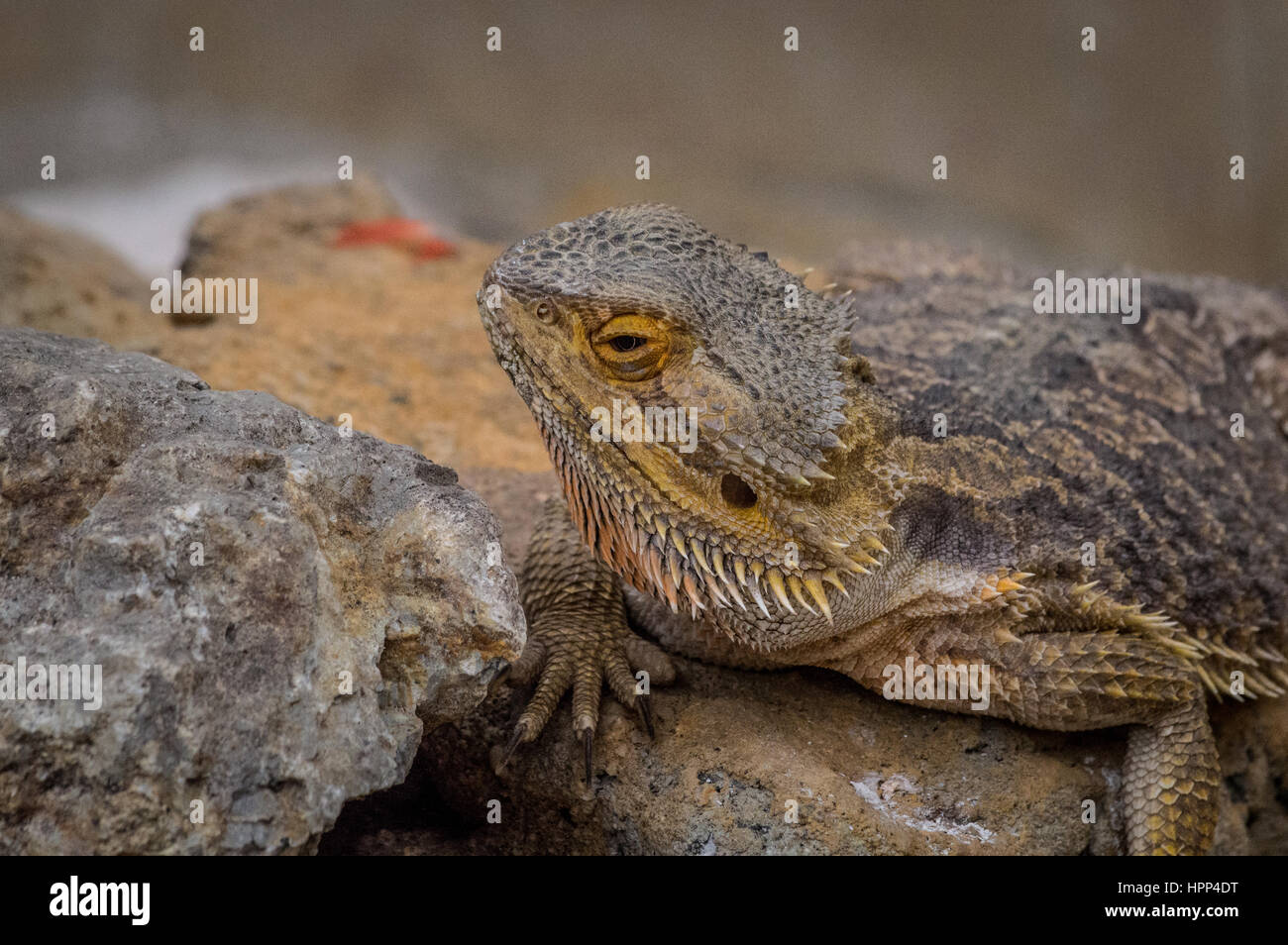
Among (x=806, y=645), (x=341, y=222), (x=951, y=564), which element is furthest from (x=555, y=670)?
(x=341, y=222)

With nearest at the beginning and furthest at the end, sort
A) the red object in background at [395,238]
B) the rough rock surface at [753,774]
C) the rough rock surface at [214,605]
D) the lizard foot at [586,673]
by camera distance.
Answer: the rough rock surface at [214,605], the rough rock surface at [753,774], the lizard foot at [586,673], the red object in background at [395,238]

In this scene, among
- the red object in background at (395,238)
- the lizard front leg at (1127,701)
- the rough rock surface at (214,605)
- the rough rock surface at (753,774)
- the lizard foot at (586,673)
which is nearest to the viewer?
the rough rock surface at (214,605)

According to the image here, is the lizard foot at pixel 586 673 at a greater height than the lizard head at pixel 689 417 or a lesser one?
lesser

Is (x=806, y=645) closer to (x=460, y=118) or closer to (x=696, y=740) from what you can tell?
(x=696, y=740)

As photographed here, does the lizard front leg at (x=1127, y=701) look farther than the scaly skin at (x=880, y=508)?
Yes

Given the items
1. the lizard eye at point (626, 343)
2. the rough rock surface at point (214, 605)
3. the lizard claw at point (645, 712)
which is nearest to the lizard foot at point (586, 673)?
the lizard claw at point (645, 712)

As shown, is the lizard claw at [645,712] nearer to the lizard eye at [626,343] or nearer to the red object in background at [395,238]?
the lizard eye at [626,343]

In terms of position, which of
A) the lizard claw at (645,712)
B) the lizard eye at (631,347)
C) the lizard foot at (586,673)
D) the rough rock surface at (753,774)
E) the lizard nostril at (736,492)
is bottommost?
the rough rock surface at (753,774)
